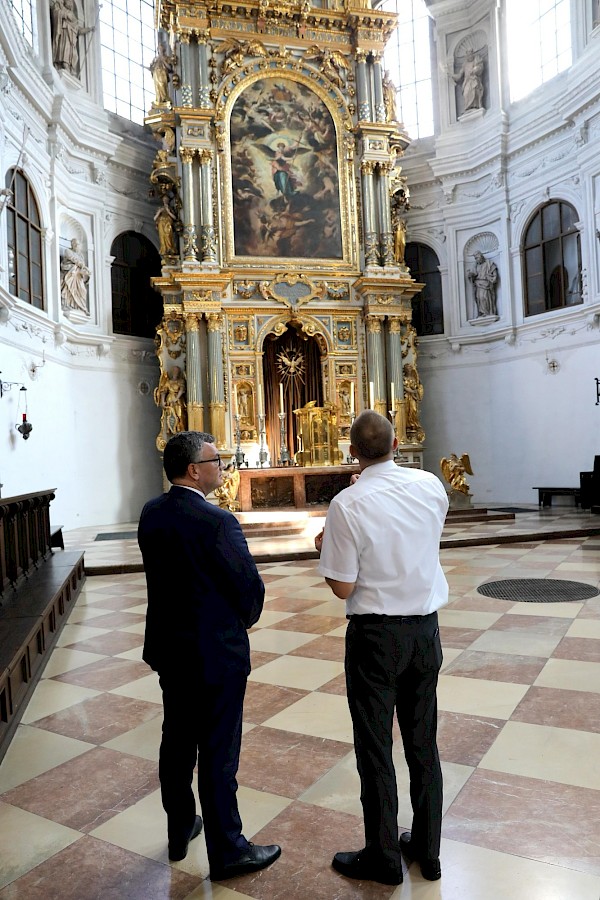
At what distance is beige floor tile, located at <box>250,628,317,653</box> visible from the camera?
5.37 meters

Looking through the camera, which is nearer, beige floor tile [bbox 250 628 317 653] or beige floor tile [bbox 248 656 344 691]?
beige floor tile [bbox 248 656 344 691]

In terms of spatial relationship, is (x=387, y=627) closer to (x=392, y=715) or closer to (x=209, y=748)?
(x=392, y=715)

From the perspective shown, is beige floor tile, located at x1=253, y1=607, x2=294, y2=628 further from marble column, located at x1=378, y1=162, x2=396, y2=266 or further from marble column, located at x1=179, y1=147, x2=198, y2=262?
marble column, located at x1=378, y1=162, x2=396, y2=266

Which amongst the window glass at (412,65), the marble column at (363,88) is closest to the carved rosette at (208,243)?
the marble column at (363,88)

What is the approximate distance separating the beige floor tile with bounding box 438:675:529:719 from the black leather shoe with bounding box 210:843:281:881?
1.74 metres

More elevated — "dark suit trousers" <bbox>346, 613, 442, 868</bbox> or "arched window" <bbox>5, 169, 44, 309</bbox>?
"arched window" <bbox>5, 169, 44, 309</bbox>

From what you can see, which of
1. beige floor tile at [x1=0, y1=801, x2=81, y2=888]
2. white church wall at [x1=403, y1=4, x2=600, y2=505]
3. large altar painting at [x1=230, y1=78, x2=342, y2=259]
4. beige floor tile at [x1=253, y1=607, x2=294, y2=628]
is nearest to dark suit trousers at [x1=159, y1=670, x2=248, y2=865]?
beige floor tile at [x1=0, y1=801, x2=81, y2=888]

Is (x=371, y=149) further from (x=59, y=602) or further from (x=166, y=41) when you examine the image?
(x=59, y=602)

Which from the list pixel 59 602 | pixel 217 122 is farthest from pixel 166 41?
pixel 59 602

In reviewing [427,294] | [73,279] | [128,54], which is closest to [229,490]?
[73,279]

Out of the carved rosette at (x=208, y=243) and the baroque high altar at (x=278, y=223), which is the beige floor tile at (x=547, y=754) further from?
the carved rosette at (x=208, y=243)

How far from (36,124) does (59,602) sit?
12.8 metres

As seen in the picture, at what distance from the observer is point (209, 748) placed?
2.37 metres

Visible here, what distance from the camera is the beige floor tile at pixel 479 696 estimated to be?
3895 mm
